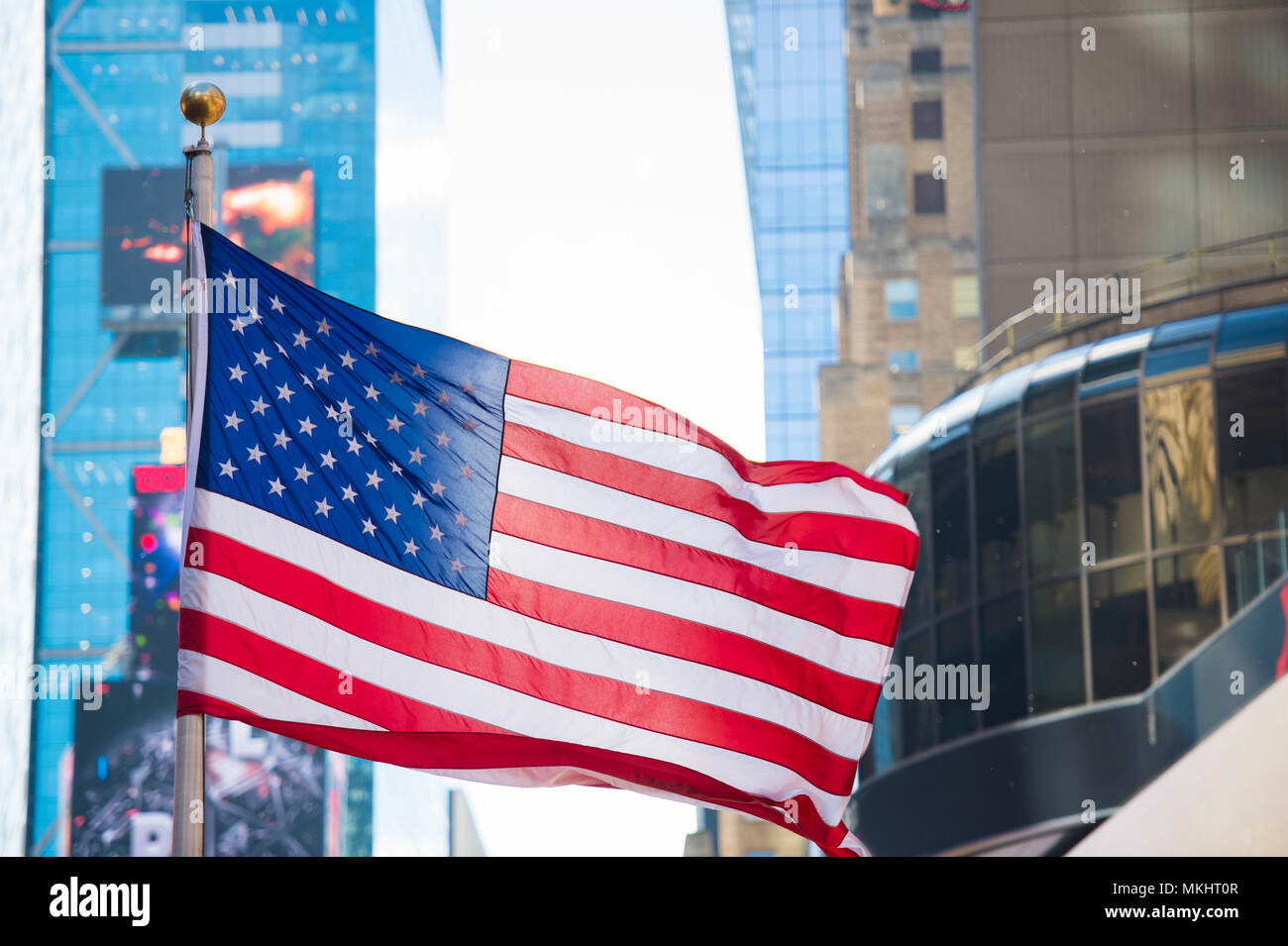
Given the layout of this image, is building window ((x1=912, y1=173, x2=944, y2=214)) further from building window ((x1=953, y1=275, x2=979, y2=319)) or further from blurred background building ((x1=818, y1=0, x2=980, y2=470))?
building window ((x1=953, y1=275, x2=979, y2=319))

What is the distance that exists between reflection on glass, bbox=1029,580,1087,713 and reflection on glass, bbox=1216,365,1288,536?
3.10m

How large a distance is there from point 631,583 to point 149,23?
146 metres

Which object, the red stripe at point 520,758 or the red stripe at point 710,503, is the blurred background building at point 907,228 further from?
the red stripe at point 520,758

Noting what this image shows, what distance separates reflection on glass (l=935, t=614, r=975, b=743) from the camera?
118ft

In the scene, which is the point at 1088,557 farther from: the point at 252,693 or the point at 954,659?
the point at 252,693

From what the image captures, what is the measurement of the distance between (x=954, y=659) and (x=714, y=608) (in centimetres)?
2567

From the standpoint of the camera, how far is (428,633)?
1016 cm

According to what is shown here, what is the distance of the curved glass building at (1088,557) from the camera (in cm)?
3262

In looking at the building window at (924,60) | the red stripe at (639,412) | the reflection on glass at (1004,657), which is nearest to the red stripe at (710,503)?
the red stripe at (639,412)

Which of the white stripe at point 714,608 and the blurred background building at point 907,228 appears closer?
the white stripe at point 714,608

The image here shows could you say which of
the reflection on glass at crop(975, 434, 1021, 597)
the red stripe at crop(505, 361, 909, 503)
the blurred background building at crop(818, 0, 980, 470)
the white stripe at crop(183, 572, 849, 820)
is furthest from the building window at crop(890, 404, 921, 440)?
the white stripe at crop(183, 572, 849, 820)

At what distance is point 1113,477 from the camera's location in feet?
111

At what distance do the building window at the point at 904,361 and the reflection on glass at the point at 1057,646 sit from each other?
53.2 metres
